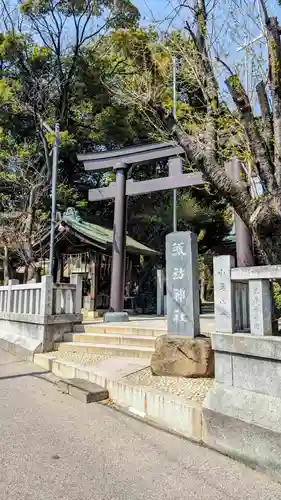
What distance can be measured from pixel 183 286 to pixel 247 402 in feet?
7.61

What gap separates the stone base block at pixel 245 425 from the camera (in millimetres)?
3398

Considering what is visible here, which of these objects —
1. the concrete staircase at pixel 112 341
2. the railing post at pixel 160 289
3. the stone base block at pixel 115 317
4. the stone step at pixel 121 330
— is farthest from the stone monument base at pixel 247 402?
the railing post at pixel 160 289

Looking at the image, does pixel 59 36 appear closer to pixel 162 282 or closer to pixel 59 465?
pixel 162 282

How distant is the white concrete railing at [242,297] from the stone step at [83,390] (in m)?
2.25

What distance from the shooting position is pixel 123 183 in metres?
10.9

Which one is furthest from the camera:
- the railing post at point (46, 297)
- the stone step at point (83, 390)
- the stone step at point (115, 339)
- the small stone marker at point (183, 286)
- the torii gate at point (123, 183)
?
the torii gate at point (123, 183)

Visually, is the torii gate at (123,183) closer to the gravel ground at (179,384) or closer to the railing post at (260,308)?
the gravel ground at (179,384)

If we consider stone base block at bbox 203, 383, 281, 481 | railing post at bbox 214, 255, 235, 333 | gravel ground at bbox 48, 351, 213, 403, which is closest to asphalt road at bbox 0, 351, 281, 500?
stone base block at bbox 203, 383, 281, 481

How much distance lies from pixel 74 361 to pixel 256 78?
556cm

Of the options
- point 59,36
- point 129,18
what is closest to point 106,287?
point 59,36

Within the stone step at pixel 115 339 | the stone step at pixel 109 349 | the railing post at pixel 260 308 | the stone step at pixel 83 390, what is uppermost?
the railing post at pixel 260 308

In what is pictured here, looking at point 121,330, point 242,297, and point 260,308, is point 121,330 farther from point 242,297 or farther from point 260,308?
point 260,308

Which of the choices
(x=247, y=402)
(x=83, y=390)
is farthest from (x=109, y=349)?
(x=247, y=402)

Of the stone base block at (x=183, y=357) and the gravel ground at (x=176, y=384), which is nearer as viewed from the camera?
the gravel ground at (x=176, y=384)
